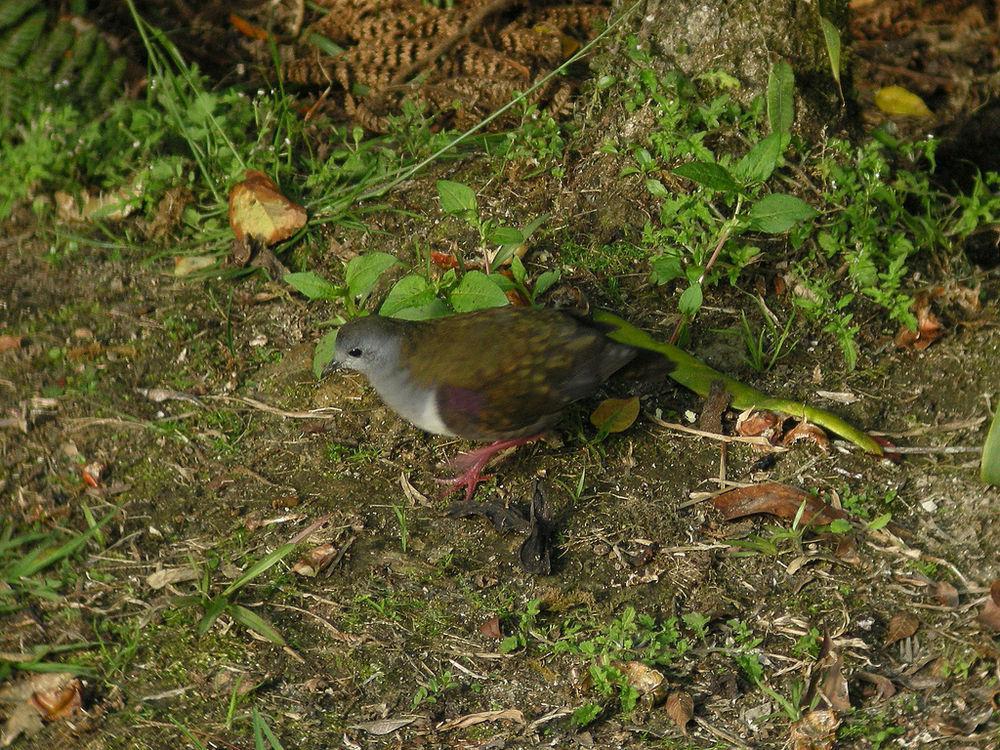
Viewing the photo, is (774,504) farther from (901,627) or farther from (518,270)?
(518,270)

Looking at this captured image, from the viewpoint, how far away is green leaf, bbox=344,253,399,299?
486cm

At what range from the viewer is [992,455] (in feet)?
13.8

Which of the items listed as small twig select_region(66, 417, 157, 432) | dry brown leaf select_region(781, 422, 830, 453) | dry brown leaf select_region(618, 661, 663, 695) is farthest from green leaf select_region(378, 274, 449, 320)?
dry brown leaf select_region(618, 661, 663, 695)

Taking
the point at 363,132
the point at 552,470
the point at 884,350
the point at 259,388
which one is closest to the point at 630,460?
the point at 552,470

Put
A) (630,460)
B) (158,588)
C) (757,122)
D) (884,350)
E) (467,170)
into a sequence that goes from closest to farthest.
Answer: (158,588), (630,460), (884,350), (757,122), (467,170)

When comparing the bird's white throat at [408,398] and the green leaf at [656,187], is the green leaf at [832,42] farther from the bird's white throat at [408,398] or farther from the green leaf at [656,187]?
the bird's white throat at [408,398]

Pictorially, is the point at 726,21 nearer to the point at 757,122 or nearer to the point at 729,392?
the point at 757,122

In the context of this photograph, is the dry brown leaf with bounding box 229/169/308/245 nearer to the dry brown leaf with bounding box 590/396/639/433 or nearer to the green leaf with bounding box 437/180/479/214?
the green leaf with bounding box 437/180/479/214

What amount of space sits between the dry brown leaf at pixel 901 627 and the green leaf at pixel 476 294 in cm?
201

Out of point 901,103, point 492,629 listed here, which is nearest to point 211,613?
point 492,629

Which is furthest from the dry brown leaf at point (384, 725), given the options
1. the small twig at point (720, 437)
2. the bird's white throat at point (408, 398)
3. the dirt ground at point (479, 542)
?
the small twig at point (720, 437)

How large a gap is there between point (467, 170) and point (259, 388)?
5.56ft

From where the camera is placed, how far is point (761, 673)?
12.9 ft

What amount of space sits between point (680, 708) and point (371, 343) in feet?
6.42
